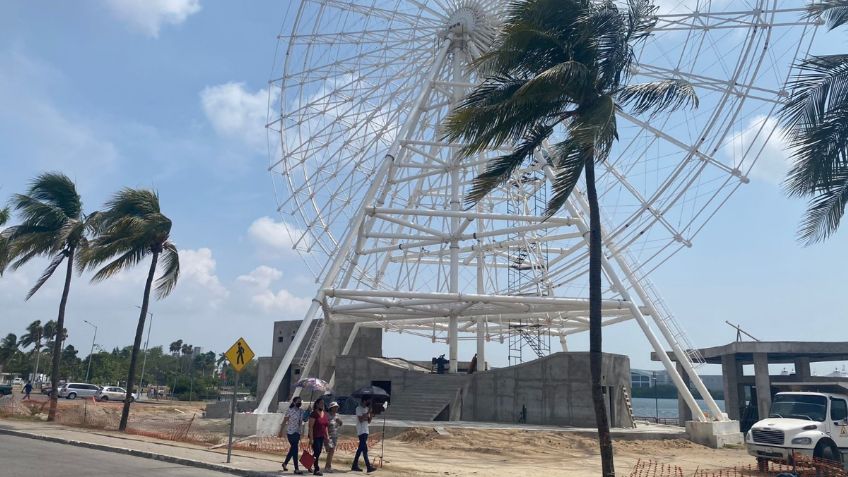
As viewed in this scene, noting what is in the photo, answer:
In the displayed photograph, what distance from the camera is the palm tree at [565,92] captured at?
12634 millimetres

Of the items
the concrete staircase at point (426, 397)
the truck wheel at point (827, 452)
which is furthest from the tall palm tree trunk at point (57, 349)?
the truck wheel at point (827, 452)

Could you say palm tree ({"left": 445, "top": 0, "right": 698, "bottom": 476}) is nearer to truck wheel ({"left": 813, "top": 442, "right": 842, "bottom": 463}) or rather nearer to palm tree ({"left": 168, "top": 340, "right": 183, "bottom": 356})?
truck wheel ({"left": 813, "top": 442, "right": 842, "bottom": 463})

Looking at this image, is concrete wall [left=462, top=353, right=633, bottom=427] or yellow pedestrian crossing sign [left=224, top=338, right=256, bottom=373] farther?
concrete wall [left=462, top=353, right=633, bottom=427]

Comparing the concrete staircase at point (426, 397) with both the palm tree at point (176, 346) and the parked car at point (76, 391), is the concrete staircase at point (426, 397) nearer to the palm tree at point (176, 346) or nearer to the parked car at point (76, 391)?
the parked car at point (76, 391)

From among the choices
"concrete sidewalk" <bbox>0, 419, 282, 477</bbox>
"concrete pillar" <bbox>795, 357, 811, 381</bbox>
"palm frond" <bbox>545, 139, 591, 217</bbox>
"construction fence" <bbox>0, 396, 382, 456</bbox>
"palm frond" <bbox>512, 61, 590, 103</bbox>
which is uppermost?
"palm frond" <bbox>512, 61, 590, 103</bbox>

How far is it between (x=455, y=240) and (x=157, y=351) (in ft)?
462

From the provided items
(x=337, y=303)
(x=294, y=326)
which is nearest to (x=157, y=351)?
(x=294, y=326)

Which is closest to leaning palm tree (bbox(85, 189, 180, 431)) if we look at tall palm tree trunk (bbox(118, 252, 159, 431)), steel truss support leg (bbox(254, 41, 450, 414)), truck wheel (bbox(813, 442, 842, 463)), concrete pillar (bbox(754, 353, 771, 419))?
tall palm tree trunk (bbox(118, 252, 159, 431))

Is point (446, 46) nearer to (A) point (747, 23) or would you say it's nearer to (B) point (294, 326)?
(A) point (747, 23)

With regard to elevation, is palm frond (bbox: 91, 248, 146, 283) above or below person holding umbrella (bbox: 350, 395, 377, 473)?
above

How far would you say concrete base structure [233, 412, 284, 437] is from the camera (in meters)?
22.8

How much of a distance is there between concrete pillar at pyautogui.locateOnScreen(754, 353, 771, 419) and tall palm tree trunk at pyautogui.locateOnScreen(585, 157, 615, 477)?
27373mm

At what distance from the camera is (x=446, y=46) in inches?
1186

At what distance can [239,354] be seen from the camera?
55.1 ft
